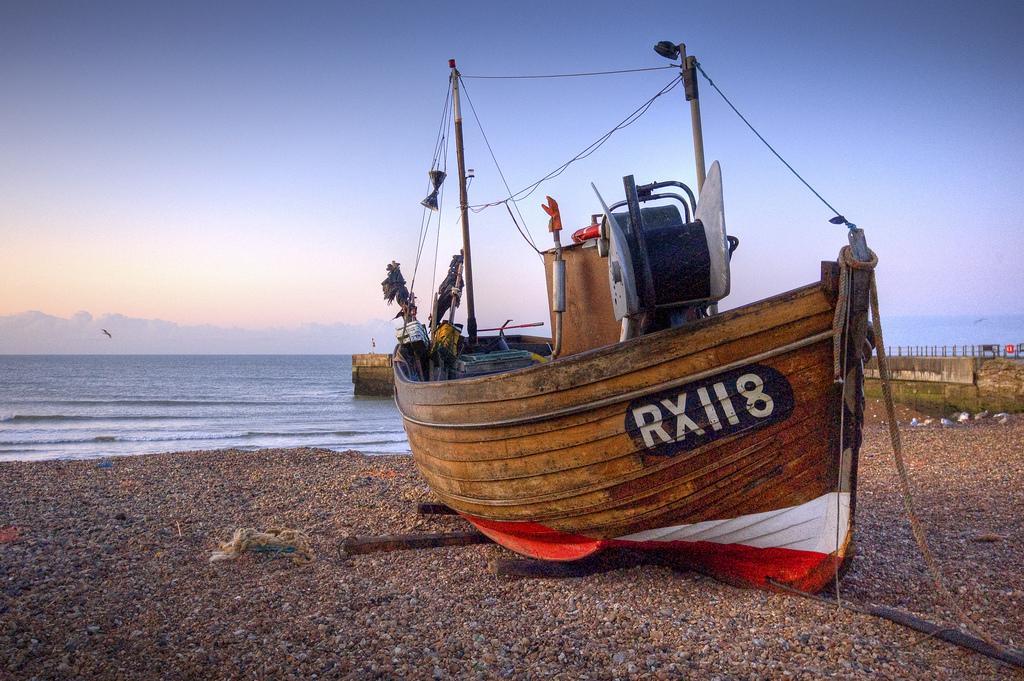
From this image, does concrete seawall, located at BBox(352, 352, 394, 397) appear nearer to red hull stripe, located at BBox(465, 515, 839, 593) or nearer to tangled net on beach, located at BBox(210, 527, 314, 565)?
tangled net on beach, located at BBox(210, 527, 314, 565)

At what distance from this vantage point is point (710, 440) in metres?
4.27

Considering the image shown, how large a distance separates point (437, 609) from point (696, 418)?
2229mm

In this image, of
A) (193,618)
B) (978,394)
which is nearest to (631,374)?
(193,618)

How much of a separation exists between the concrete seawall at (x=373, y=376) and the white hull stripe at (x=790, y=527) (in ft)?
122

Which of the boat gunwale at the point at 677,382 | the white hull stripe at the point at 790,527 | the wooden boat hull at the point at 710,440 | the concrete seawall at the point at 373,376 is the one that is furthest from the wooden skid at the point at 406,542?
the concrete seawall at the point at 373,376

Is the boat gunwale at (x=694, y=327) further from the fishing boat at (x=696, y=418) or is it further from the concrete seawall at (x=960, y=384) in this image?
the concrete seawall at (x=960, y=384)

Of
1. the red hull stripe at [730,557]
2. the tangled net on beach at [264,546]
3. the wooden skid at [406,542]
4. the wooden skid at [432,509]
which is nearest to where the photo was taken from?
the red hull stripe at [730,557]

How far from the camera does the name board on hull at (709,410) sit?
4.18 meters

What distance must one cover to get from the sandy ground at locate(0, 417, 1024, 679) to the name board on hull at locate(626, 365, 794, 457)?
116 cm

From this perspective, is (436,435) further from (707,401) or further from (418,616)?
(707,401)

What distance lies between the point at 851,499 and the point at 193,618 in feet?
14.7

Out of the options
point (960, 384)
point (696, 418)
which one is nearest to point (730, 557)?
point (696, 418)

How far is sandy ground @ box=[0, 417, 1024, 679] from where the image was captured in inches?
146

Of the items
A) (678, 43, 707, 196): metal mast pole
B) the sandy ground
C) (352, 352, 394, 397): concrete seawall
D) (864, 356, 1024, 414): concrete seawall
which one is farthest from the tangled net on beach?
(352, 352, 394, 397): concrete seawall
